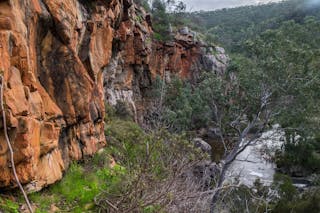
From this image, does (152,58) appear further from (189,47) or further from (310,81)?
(310,81)

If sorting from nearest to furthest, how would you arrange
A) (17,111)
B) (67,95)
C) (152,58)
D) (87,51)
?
(17,111) → (67,95) → (87,51) → (152,58)

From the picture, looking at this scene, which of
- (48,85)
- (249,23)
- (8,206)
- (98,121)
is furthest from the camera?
(249,23)

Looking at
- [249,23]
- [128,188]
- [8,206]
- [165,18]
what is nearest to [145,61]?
[165,18]


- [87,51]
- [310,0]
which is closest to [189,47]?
[87,51]

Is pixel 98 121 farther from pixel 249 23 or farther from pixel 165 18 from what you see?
pixel 249 23

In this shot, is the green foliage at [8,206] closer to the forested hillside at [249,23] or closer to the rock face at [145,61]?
the rock face at [145,61]

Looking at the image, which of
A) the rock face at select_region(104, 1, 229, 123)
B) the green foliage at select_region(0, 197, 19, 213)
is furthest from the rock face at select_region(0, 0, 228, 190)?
the rock face at select_region(104, 1, 229, 123)

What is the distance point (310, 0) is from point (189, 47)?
150 feet

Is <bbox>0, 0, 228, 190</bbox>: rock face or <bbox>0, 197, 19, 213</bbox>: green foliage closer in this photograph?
<bbox>0, 197, 19, 213</bbox>: green foliage

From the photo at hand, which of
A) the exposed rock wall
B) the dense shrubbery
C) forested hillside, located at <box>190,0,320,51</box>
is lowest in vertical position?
the dense shrubbery

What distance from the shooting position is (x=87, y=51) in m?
9.91

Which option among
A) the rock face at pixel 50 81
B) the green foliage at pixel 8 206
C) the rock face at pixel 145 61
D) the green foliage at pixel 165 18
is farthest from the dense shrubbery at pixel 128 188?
the green foliage at pixel 165 18

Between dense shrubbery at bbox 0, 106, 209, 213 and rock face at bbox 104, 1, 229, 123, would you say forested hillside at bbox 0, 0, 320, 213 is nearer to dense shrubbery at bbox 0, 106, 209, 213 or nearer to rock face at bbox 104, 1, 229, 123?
dense shrubbery at bbox 0, 106, 209, 213

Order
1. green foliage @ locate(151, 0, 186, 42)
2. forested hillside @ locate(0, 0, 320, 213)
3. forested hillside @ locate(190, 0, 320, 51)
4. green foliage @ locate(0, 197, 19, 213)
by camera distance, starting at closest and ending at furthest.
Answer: green foliage @ locate(0, 197, 19, 213), forested hillside @ locate(0, 0, 320, 213), green foliage @ locate(151, 0, 186, 42), forested hillside @ locate(190, 0, 320, 51)
